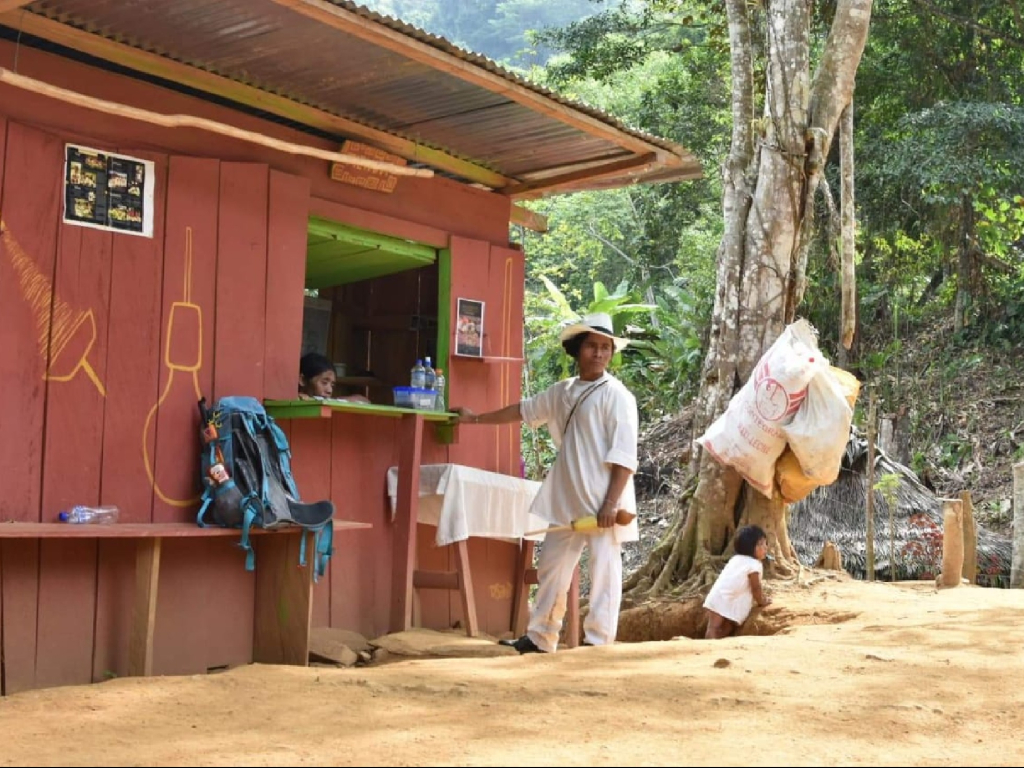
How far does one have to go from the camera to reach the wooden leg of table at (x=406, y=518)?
658 centimetres

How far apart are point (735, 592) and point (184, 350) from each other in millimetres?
4068

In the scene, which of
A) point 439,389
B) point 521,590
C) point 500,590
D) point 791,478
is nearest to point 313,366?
point 439,389

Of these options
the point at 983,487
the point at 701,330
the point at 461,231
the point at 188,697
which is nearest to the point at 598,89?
the point at 701,330

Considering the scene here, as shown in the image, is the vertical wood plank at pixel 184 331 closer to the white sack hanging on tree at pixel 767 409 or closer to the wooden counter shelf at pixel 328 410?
the wooden counter shelf at pixel 328 410

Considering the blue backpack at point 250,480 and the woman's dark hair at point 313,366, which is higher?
the woman's dark hair at point 313,366

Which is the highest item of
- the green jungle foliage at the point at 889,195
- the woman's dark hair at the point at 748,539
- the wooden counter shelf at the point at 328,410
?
the green jungle foliage at the point at 889,195

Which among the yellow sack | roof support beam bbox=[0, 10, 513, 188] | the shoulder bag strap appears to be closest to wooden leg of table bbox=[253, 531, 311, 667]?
the shoulder bag strap

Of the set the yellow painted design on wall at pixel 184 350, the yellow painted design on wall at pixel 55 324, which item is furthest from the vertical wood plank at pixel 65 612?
the yellow painted design on wall at pixel 55 324

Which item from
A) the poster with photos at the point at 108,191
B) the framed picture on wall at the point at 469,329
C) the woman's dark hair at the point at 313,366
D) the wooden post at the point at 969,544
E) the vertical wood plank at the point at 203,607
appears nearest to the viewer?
the poster with photos at the point at 108,191

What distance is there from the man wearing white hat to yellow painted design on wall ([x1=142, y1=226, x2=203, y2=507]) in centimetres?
186

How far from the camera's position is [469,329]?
24.7 feet

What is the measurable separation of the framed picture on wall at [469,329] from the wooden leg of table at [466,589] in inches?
50.4

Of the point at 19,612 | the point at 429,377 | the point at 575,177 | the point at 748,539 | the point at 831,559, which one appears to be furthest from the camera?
the point at 831,559

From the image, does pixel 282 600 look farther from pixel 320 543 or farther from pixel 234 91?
pixel 234 91
